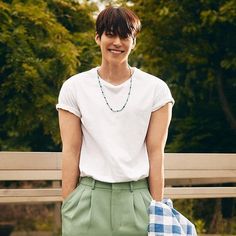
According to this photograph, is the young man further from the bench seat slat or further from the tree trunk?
the tree trunk

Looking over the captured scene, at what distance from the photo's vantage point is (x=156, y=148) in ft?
9.13

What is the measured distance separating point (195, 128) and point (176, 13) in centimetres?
203

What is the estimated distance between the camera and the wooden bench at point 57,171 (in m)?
5.46

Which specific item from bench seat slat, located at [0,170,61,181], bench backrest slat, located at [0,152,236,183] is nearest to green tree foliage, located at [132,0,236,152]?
bench backrest slat, located at [0,152,236,183]

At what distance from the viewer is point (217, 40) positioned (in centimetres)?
1225

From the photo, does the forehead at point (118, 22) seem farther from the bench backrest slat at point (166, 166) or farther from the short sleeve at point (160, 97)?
the bench backrest slat at point (166, 166)

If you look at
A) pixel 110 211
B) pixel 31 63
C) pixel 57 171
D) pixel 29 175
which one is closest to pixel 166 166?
pixel 57 171

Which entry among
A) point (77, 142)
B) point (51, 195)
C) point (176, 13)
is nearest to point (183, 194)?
point (51, 195)

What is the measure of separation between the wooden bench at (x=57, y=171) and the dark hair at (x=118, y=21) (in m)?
2.81

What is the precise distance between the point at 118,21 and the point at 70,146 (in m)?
0.49

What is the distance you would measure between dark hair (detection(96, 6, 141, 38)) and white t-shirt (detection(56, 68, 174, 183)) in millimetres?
182

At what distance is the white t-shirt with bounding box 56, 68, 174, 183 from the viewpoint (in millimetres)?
2697

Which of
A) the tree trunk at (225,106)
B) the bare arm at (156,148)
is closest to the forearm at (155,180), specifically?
the bare arm at (156,148)

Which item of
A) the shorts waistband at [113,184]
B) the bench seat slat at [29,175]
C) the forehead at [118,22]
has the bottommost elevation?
the bench seat slat at [29,175]
